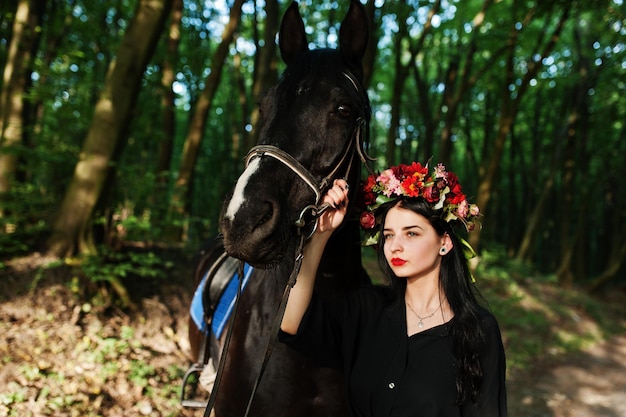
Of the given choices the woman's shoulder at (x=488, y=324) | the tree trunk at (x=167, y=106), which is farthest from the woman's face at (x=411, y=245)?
the tree trunk at (x=167, y=106)

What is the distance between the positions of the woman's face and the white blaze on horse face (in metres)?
0.70

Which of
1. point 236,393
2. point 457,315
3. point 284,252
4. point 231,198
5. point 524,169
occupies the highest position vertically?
point 524,169

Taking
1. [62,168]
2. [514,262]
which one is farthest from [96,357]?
[514,262]

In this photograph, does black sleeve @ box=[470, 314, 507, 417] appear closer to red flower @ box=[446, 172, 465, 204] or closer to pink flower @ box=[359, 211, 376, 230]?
red flower @ box=[446, 172, 465, 204]

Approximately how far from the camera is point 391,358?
1.80 meters

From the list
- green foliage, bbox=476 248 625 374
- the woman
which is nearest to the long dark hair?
the woman

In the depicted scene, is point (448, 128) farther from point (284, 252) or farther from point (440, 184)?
point (284, 252)

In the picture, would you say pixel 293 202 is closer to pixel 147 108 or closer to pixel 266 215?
pixel 266 215

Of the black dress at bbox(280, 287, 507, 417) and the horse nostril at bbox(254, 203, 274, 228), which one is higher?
the horse nostril at bbox(254, 203, 274, 228)

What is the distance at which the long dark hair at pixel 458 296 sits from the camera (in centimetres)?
171

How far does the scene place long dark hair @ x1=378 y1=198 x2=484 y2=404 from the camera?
1711 mm

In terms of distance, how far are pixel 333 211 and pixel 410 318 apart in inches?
24.6

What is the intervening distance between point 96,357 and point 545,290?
12.8 metres

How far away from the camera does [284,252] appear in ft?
5.36
